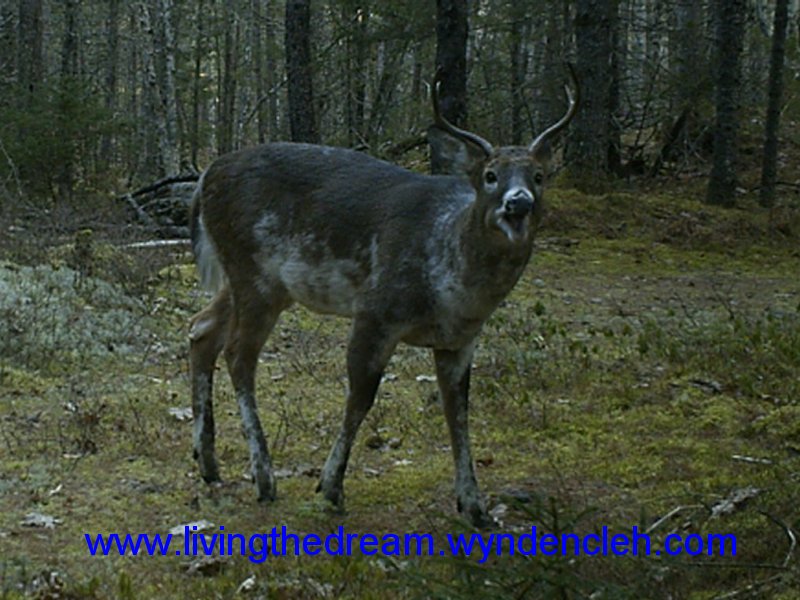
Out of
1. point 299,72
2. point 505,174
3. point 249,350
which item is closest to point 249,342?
point 249,350

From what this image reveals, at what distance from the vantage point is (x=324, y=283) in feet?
21.5

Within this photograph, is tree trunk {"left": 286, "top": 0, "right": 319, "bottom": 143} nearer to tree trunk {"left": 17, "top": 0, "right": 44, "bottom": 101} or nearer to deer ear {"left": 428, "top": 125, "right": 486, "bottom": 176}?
tree trunk {"left": 17, "top": 0, "right": 44, "bottom": 101}

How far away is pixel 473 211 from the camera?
19.4 ft

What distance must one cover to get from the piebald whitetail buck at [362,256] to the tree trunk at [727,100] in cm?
1279

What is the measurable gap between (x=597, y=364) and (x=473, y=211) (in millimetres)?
4103

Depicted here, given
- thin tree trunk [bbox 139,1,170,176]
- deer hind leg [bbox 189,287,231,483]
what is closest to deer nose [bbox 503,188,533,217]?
deer hind leg [bbox 189,287,231,483]

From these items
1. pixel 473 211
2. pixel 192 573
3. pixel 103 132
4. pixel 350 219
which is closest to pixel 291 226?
pixel 350 219

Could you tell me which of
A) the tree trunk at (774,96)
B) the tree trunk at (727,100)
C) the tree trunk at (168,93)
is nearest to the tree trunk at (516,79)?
the tree trunk at (727,100)

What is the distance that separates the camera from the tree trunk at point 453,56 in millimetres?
15281

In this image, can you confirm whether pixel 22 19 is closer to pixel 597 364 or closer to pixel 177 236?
pixel 177 236

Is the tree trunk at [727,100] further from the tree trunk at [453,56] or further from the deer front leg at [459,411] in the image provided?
the deer front leg at [459,411]

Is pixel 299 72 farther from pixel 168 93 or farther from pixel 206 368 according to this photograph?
pixel 206 368

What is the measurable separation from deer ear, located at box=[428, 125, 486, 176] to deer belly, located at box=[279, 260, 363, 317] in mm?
809

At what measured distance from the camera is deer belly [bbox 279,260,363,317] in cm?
646
